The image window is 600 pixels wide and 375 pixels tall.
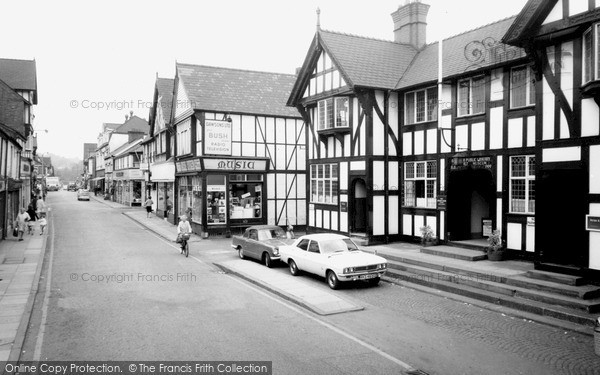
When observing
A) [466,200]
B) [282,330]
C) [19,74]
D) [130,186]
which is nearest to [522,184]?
[466,200]

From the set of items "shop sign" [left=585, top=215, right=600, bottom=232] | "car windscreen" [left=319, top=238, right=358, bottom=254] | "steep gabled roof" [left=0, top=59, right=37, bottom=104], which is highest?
"steep gabled roof" [left=0, top=59, right=37, bottom=104]

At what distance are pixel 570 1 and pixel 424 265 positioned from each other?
29.8 feet

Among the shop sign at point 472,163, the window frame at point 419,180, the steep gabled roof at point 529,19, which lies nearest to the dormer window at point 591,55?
the steep gabled roof at point 529,19

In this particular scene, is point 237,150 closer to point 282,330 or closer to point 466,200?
point 466,200

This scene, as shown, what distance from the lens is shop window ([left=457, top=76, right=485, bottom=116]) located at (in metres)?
17.0

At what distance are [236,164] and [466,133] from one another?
47.7 feet

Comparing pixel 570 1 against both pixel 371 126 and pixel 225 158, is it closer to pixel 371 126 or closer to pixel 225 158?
pixel 371 126

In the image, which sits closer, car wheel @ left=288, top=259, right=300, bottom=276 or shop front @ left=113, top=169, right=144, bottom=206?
car wheel @ left=288, top=259, right=300, bottom=276

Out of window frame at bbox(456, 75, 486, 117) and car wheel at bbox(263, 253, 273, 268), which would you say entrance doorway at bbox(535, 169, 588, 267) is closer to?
window frame at bbox(456, 75, 486, 117)

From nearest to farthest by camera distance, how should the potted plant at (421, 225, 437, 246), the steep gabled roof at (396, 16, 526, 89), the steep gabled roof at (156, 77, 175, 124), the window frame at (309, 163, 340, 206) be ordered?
the steep gabled roof at (396, 16, 526, 89) < the potted plant at (421, 225, 437, 246) < the window frame at (309, 163, 340, 206) < the steep gabled roof at (156, 77, 175, 124)

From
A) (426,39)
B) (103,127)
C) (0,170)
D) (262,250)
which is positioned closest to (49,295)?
(262,250)

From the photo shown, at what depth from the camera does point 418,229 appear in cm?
1994

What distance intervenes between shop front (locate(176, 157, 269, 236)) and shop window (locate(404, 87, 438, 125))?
11.0 meters

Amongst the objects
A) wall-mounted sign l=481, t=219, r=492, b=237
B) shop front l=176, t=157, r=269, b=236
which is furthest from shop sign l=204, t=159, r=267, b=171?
wall-mounted sign l=481, t=219, r=492, b=237
